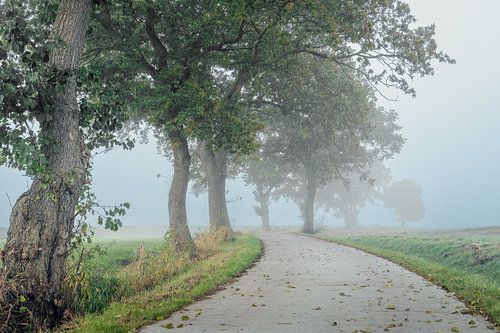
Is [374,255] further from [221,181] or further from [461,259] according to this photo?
[221,181]

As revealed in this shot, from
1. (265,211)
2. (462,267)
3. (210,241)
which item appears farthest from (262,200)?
(462,267)

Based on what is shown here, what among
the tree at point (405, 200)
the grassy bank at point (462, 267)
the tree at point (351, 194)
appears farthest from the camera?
the tree at point (405, 200)

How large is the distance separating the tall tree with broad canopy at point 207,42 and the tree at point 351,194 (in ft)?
163

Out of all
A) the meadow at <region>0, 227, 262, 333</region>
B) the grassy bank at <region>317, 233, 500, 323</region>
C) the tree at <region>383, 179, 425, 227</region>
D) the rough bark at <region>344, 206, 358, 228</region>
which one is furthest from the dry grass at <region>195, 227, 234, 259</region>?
the tree at <region>383, 179, 425, 227</region>

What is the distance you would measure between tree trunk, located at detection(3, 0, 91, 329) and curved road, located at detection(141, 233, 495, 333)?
7.92ft

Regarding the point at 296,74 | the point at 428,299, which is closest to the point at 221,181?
the point at 296,74

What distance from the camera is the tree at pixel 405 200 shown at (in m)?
91.9

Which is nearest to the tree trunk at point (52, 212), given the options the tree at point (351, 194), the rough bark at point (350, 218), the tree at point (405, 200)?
the tree at point (351, 194)

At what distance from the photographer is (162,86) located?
16828 mm

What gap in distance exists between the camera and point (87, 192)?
9.41m

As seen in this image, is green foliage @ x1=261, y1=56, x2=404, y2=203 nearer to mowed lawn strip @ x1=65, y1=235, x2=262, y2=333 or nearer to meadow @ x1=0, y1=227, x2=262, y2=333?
meadow @ x1=0, y1=227, x2=262, y2=333

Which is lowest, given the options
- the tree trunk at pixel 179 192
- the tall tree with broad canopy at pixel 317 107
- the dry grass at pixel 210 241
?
the dry grass at pixel 210 241

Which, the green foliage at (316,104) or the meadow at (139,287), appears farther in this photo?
the green foliage at (316,104)

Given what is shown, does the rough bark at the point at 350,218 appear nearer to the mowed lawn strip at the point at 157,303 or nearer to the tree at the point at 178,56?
→ the tree at the point at 178,56
